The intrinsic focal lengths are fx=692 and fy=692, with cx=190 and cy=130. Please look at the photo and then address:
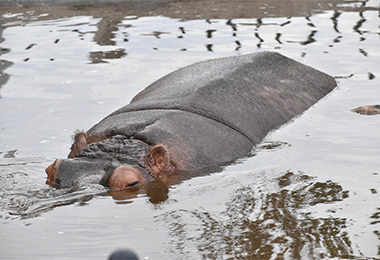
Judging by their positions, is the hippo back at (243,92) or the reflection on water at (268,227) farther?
the hippo back at (243,92)

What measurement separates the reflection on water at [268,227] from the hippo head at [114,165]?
52 centimetres

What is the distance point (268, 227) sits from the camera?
3957 millimetres

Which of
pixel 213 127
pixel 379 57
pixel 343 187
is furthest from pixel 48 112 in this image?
pixel 379 57

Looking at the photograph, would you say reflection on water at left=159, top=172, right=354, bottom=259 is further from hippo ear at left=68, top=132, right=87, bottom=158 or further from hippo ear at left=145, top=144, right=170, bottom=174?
hippo ear at left=68, top=132, right=87, bottom=158

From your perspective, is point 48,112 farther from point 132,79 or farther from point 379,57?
point 379,57

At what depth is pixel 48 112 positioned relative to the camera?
6.84 meters

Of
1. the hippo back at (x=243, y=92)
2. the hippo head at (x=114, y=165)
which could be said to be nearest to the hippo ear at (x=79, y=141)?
the hippo head at (x=114, y=165)

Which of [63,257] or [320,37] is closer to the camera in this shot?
[63,257]

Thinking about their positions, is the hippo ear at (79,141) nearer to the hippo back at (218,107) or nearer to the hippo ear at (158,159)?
the hippo back at (218,107)

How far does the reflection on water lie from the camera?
3623mm

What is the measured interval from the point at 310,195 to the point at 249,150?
1020 mm

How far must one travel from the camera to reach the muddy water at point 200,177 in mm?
3812

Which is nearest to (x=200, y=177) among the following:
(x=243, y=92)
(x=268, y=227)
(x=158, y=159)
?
(x=158, y=159)

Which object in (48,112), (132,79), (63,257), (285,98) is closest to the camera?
(63,257)
